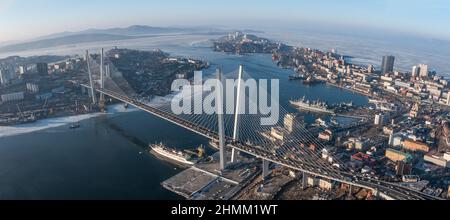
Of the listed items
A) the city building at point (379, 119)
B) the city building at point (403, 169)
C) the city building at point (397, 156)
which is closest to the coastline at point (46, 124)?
the city building at point (379, 119)

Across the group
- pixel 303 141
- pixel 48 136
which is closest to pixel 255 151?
pixel 303 141

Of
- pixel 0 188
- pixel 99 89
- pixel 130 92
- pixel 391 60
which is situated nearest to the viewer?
pixel 0 188

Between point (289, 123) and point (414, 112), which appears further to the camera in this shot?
point (414, 112)

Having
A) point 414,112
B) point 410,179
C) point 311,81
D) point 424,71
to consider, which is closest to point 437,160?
point 410,179

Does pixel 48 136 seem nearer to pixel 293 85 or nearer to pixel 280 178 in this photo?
pixel 280 178

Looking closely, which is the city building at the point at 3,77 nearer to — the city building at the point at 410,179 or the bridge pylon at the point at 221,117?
the bridge pylon at the point at 221,117

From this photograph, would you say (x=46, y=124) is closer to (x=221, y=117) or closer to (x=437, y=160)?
(x=221, y=117)
